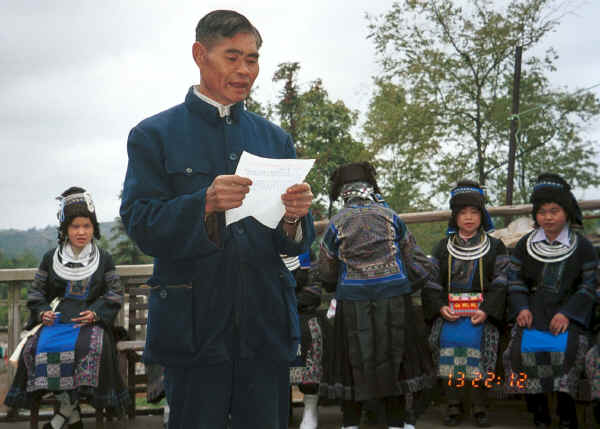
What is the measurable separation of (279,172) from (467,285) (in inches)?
139

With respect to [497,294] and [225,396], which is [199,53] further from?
[497,294]

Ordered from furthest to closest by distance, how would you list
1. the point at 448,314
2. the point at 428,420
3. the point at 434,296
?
the point at 428,420, the point at 434,296, the point at 448,314

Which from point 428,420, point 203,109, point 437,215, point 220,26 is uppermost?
point 220,26

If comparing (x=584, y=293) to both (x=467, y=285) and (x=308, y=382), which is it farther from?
(x=308, y=382)

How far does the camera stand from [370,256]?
4488 mm

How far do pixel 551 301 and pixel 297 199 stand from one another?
3.46 metres

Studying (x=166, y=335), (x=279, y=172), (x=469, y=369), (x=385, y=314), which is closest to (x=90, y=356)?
(x=385, y=314)

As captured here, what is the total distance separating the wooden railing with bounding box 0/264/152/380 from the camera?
5.65 m

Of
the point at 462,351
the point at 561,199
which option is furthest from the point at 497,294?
the point at 561,199

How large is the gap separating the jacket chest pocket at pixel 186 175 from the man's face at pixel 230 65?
253mm

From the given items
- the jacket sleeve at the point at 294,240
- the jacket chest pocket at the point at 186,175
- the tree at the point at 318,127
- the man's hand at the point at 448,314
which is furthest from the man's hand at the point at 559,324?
the tree at the point at 318,127

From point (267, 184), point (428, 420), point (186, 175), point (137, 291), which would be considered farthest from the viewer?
point (137, 291)

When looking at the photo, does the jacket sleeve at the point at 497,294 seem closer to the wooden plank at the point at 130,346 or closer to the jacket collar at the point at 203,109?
the wooden plank at the point at 130,346

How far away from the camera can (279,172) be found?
1758mm
